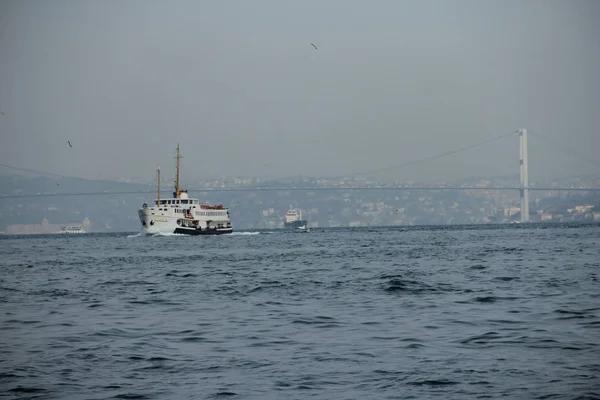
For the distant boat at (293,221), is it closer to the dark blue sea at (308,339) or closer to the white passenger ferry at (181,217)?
the white passenger ferry at (181,217)

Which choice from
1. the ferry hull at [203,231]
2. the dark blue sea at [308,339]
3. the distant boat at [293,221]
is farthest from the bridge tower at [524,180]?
the dark blue sea at [308,339]

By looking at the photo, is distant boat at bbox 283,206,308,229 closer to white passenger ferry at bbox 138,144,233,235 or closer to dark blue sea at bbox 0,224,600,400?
white passenger ferry at bbox 138,144,233,235

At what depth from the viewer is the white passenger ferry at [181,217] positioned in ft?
277

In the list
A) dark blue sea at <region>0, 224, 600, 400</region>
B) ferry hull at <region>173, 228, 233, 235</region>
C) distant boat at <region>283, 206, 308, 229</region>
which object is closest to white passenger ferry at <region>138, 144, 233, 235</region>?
ferry hull at <region>173, 228, 233, 235</region>

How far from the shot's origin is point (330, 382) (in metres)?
10.1

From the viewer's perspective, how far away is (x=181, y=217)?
85.1 metres

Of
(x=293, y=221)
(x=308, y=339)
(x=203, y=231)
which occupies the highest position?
(x=293, y=221)

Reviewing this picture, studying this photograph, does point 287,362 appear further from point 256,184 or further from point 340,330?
point 256,184

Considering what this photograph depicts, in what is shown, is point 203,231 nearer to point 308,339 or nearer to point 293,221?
point 293,221

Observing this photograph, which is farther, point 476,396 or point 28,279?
point 28,279

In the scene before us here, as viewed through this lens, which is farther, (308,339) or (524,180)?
(524,180)

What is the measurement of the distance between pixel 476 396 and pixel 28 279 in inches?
880

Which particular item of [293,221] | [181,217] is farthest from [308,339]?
[293,221]

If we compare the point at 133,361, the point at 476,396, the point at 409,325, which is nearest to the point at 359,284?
the point at 409,325
